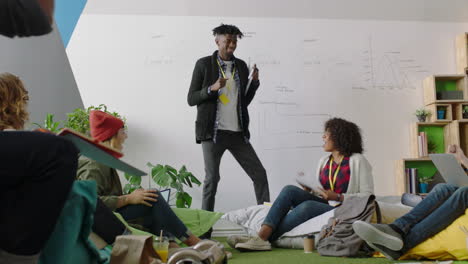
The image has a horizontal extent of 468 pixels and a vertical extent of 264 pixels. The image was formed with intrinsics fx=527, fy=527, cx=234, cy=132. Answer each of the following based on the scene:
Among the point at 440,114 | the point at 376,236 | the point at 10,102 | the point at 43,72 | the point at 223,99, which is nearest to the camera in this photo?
the point at 10,102

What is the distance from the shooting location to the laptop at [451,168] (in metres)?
2.49

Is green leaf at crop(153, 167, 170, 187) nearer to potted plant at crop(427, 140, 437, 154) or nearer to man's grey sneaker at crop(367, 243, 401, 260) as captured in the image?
man's grey sneaker at crop(367, 243, 401, 260)

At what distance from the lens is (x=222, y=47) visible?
4324 millimetres

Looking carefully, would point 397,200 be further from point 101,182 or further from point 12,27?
point 12,27

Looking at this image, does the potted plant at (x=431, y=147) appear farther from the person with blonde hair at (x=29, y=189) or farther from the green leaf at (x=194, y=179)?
the person with blonde hair at (x=29, y=189)

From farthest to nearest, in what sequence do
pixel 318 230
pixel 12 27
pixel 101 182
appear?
pixel 318 230 < pixel 101 182 < pixel 12 27

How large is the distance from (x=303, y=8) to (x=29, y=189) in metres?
4.30

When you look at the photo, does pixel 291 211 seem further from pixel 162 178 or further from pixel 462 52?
pixel 462 52

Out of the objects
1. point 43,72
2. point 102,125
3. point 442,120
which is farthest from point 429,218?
point 43,72

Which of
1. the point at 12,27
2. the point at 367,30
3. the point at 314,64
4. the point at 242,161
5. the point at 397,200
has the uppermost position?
the point at 367,30

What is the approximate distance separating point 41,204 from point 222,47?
339 cm

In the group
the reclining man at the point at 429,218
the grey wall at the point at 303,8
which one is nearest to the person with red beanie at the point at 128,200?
the reclining man at the point at 429,218

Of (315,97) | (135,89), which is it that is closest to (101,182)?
(135,89)

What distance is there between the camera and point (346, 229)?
2.63m
